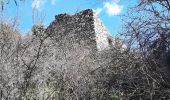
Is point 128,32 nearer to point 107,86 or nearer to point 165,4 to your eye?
point 165,4

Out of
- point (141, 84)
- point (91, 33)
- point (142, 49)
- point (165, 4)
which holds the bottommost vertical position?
point (141, 84)

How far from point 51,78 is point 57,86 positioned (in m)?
0.31

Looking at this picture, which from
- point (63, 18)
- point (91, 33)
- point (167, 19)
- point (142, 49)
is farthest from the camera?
point (91, 33)

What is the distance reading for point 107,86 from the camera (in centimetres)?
1188

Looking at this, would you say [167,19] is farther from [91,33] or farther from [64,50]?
[91,33]

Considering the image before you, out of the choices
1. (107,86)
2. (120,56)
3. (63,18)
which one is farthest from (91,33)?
(120,56)

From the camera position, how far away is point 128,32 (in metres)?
8.65

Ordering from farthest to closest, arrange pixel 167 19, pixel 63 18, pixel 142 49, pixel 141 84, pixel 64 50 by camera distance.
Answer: pixel 63 18 → pixel 64 50 → pixel 141 84 → pixel 142 49 → pixel 167 19

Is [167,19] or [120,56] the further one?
[120,56]

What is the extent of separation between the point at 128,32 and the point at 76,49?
6.73 metres

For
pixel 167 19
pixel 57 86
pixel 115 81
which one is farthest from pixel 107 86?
pixel 167 19

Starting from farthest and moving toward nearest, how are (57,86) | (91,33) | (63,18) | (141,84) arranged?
(91,33)
(63,18)
(57,86)
(141,84)

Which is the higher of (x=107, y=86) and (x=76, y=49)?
(x=76, y=49)

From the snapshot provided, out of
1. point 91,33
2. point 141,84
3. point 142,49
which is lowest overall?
point 141,84
